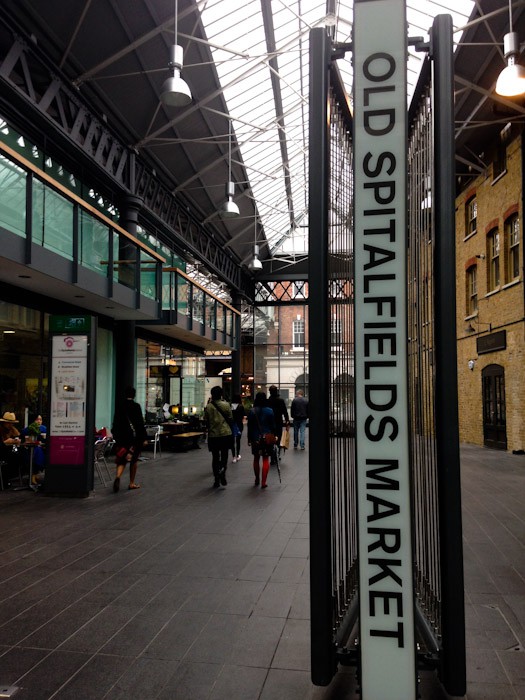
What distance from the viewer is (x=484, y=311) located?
19531 mm

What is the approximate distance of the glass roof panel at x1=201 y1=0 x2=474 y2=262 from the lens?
1401 centimetres

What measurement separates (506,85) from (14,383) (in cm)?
1034

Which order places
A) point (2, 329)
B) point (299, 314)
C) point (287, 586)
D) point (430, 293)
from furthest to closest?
point (299, 314) → point (2, 329) → point (287, 586) → point (430, 293)

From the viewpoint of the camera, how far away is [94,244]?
38.8 feet

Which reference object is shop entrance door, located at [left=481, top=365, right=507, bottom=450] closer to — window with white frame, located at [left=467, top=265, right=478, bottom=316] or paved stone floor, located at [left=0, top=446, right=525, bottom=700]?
window with white frame, located at [left=467, top=265, right=478, bottom=316]

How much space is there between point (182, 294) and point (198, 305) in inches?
86.3

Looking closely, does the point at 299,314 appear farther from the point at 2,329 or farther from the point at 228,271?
the point at 2,329

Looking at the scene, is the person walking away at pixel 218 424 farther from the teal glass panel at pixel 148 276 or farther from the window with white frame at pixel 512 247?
the window with white frame at pixel 512 247

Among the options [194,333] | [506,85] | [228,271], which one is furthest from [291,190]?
[506,85]

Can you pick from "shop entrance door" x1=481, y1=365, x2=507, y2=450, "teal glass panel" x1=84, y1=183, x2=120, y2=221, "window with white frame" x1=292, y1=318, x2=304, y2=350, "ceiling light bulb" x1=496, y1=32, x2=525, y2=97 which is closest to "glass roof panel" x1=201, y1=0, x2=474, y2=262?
"ceiling light bulb" x1=496, y1=32, x2=525, y2=97

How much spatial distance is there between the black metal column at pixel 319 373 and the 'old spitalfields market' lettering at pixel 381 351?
19 cm

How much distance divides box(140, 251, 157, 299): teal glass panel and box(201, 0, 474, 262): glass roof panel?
473cm

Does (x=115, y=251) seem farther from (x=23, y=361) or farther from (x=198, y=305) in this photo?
(x=198, y=305)

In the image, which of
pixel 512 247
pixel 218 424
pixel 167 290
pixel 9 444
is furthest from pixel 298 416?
pixel 9 444
